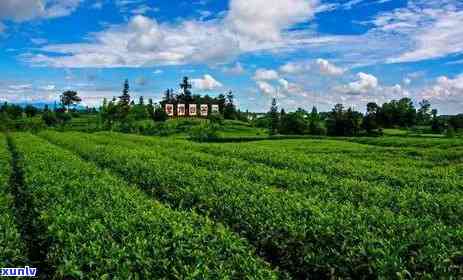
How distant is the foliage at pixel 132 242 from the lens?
696cm

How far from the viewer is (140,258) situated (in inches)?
283

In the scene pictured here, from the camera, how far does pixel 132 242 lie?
26.2 ft

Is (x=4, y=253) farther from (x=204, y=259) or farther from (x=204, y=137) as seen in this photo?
(x=204, y=137)

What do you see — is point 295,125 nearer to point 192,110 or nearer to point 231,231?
point 192,110

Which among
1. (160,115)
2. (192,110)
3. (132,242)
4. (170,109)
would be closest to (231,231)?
(132,242)

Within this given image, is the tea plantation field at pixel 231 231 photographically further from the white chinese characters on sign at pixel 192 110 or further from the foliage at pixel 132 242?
the white chinese characters on sign at pixel 192 110

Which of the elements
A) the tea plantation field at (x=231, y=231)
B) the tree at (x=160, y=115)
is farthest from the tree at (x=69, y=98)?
the tea plantation field at (x=231, y=231)

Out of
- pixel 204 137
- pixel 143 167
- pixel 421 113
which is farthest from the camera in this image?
pixel 421 113

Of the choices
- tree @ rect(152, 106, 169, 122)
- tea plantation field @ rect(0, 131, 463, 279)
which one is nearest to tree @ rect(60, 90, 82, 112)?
tree @ rect(152, 106, 169, 122)

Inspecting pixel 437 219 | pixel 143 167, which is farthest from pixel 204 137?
pixel 437 219

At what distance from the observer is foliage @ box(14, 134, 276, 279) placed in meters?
6.96

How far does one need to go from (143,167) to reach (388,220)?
41.2ft

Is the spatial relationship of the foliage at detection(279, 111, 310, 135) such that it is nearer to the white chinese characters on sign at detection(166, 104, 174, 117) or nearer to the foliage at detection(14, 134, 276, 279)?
the white chinese characters on sign at detection(166, 104, 174, 117)

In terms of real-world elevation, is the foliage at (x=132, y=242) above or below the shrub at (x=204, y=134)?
above
